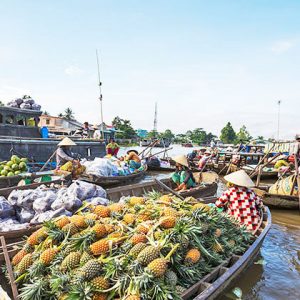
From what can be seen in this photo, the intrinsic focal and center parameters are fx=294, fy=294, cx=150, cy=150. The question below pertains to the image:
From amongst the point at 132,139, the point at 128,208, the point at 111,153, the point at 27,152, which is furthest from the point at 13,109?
the point at 132,139

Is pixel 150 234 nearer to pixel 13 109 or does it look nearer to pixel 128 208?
pixel 128 208

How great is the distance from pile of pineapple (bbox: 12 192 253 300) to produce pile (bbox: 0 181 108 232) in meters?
1.36

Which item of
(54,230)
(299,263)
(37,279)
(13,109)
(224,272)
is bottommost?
(299,263)

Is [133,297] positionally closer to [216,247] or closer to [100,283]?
[100,283]

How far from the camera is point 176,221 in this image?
10.8 ft

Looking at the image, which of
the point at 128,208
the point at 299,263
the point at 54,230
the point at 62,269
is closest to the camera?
the point at 62,269

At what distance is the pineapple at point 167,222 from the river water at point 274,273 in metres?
1.29

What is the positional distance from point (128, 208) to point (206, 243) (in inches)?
44.5

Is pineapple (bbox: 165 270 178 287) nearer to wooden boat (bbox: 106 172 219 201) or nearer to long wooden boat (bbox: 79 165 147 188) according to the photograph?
wooden boat (bbox: 106 172 219 201)

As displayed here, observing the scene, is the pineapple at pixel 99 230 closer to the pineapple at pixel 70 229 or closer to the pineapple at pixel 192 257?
the pineapple at pixel 70 229

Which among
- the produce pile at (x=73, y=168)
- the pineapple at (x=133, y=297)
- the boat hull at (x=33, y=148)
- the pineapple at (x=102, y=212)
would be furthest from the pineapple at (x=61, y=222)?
the boat hull at (x=33, y=148)

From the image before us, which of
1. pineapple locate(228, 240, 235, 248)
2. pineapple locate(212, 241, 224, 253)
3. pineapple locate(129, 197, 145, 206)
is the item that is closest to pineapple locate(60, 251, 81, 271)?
pineapple locate(129, 197, 145, 206)

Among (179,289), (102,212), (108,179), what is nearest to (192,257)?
(179,289)

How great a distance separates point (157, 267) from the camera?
8.62 ft
